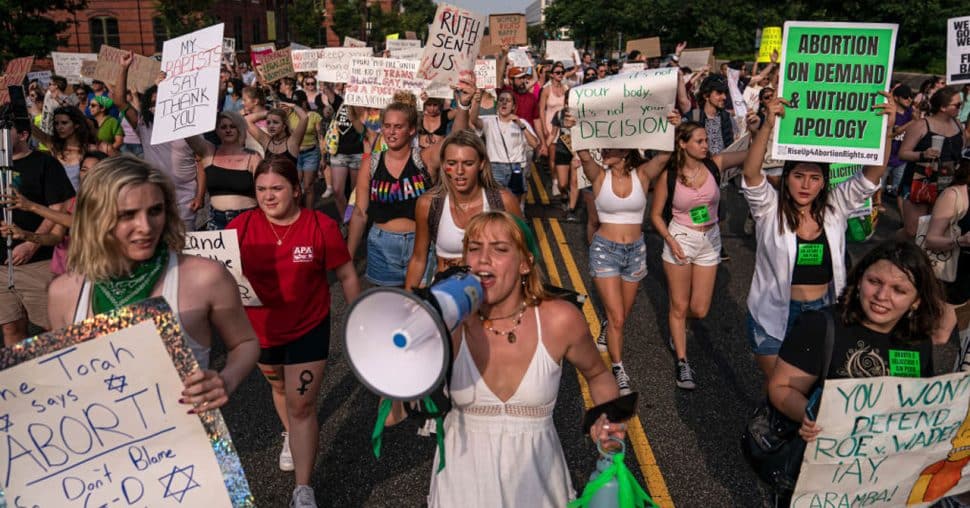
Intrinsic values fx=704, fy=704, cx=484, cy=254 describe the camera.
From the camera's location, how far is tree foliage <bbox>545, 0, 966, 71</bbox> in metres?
34.4

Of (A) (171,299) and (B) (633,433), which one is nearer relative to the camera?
(A) (171,299)

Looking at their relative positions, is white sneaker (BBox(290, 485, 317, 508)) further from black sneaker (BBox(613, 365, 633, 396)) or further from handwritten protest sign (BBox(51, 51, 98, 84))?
handwritten protest sign (BBox(51, 51, 98, 84))

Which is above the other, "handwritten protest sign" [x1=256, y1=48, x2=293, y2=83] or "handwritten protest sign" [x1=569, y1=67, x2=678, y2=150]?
"handwritten protest sign" [x1=256, y1=48, x2=293, y2=83]

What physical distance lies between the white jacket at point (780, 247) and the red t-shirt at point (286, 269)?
2.34 meters

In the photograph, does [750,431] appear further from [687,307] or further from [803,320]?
[687,307]

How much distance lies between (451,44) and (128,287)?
5.11m

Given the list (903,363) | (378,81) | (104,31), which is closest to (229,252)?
(903,363)

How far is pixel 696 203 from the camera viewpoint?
530cm

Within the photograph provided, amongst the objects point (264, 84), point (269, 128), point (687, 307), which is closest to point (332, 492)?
point (687, 307)

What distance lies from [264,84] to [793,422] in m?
10.5

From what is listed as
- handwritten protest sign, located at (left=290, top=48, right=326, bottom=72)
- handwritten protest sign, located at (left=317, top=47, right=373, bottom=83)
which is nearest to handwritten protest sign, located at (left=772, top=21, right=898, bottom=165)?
handwritten protest sign, located at (left=317, top=47, right=373, bottom=83)

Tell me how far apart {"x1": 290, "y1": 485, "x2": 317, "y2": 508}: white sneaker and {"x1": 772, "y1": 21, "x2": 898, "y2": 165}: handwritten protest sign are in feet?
10.2

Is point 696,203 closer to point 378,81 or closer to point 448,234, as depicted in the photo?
point 448,234

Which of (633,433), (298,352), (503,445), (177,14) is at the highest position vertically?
(177,14)
